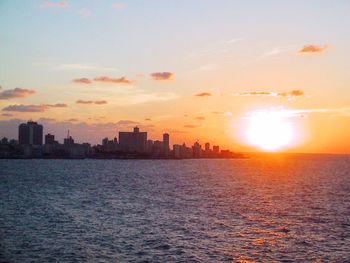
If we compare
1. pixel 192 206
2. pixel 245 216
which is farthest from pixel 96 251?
pixel 192 206

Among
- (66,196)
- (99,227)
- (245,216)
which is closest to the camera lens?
(99,227)

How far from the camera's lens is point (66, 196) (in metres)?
95.0

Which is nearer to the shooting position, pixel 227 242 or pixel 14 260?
pixel 14 260

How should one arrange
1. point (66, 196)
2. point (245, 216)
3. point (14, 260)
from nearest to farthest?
point (14, 260)
point (245, 216)
point (66, 196)

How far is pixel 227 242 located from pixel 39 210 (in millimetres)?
34507

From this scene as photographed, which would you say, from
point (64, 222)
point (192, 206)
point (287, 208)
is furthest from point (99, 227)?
point (287, 208)

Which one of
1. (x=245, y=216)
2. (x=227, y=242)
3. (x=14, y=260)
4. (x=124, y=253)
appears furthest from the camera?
(x=245, y=216)

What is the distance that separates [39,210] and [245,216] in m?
30.8

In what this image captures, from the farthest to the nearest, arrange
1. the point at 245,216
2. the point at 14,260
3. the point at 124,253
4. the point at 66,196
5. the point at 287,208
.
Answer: the point at 66,196 < the point at 287,208 < the point at 245,216 < the point at 124,253 < the point at 14,260

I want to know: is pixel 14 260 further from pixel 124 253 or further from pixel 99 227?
pixel 99 227

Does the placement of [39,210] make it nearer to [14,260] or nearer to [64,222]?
[64,222]

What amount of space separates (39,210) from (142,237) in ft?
89.2

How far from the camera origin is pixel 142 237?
50.2 metres

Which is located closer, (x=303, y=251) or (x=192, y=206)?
(x=303, y=251)
